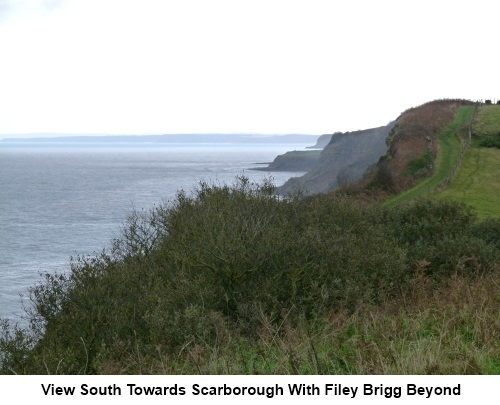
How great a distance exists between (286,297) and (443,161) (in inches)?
1555

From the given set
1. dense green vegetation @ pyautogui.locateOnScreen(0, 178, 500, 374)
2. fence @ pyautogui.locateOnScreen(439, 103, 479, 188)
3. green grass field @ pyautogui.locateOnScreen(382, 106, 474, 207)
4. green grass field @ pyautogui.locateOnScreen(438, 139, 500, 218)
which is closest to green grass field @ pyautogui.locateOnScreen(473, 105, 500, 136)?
fence @ pyautogui.locateOnScreen(439, 103, 479, 188)

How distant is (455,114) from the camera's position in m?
84.7

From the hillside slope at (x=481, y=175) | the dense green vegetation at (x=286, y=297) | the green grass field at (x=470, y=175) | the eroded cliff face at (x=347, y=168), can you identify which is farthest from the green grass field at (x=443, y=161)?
the eroded cliff face at (x=347, y=168)

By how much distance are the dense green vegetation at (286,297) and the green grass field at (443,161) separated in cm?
1001

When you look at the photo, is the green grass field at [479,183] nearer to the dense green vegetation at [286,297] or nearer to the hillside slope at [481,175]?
the hillside slope at [481,175]

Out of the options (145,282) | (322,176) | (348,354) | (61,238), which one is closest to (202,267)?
(145,282)

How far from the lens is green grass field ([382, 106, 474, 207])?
5319 centimetres

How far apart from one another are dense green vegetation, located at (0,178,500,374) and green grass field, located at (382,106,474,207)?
10008mm

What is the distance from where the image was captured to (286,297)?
26406 millimetres

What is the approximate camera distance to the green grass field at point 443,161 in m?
53.2

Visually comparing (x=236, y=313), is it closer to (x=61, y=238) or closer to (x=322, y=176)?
(x=61, y=238)

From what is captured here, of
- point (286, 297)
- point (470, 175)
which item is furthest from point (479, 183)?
point (286, 297)

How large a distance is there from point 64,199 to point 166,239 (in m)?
137

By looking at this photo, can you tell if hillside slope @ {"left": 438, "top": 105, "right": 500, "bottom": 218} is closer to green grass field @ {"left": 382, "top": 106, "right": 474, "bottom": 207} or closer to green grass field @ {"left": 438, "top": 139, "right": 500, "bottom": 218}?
green grass field @ {"left": 438, "top": 139, "right": 500, "bottom": 218}
